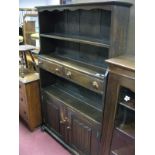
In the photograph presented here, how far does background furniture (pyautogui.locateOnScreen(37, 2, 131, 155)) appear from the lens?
1.44 m

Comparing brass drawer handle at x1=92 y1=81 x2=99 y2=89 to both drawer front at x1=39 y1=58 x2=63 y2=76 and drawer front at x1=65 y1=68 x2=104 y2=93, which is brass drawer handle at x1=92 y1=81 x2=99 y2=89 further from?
drawer front at x1=39 y1=58 x2=63 y2=76

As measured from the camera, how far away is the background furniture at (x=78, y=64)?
4.74ft

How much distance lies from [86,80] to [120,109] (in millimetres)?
427

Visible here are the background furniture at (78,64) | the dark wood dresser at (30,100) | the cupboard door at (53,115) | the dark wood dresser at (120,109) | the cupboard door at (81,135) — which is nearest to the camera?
the dark wood dresser at (120,109)

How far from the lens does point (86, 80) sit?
1.60m

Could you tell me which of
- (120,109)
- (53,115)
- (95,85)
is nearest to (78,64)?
(95,85)

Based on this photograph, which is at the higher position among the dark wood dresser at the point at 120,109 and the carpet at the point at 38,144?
the dark wood dresser at the point at 120,109

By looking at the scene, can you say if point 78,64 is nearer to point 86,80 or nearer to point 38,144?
point 86,80

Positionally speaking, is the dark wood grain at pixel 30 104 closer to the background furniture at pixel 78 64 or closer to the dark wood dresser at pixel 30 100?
the dark wood dresser at pixel 30 100

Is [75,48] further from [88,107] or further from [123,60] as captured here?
[123,60]

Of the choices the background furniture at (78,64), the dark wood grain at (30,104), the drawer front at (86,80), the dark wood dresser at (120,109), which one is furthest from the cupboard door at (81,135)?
the dark wood grain at (30,104)

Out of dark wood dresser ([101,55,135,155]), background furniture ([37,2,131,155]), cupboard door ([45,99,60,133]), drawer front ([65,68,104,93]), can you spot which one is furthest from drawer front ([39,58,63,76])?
dark wood dresser ([101,55,135,155])
